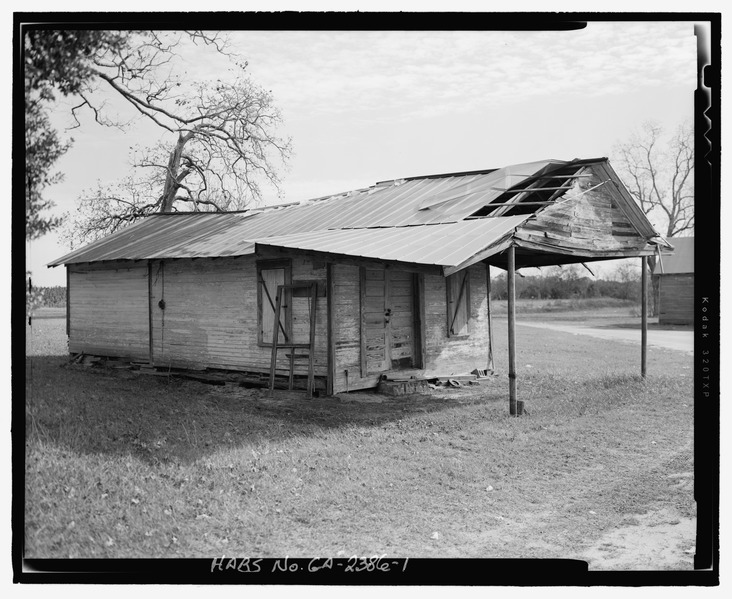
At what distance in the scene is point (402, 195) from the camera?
17141 mm

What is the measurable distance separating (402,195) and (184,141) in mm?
5603

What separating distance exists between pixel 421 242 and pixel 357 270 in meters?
2.70

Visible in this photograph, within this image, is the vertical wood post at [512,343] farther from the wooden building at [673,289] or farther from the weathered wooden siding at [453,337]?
the wooden building at [673,289]

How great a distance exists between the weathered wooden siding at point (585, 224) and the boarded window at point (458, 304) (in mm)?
3334

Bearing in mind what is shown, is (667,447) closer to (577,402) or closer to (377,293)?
(577,402)

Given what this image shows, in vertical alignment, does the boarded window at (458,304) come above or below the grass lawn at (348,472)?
above

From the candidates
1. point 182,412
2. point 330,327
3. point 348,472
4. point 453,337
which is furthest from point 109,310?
point 348,472

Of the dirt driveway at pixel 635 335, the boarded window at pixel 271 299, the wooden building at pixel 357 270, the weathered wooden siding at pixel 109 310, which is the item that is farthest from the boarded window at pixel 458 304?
the dirt driveway at pixel 635 335

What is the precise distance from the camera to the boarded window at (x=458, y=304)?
53.1 feet

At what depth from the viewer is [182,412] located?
10805mm

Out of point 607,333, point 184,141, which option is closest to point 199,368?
point 184,141

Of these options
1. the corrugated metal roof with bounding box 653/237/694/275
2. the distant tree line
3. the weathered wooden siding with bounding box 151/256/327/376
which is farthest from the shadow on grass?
the distant tree line

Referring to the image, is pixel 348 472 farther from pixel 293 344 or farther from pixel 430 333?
pixel 430 333

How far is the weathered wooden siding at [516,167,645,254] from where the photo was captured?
13.1m
